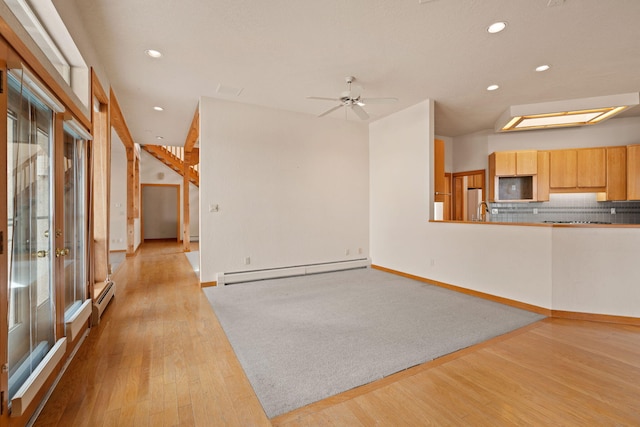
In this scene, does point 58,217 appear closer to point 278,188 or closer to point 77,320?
point 77,320

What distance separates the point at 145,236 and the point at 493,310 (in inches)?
461

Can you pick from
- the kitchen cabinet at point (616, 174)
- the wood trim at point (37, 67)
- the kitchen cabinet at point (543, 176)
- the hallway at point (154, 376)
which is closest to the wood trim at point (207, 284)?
the hallway at point (154, 376)

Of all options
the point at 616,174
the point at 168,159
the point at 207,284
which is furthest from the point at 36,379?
the point at 168,159

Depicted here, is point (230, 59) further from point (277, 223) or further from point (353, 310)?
point (353, 310)

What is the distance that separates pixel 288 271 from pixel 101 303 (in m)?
2.76

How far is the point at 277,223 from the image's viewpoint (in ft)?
17.5

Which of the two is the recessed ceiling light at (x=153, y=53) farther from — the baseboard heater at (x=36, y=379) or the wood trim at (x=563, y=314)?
the wood trim at (x=563, y=314)

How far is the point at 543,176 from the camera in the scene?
6066mm

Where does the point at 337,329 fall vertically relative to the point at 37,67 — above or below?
below

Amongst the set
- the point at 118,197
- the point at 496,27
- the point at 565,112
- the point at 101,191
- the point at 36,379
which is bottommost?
the point at 36,379

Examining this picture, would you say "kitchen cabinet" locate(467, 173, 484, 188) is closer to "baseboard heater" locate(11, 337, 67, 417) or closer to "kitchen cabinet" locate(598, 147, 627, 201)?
"kitchen cabinet" locate(598, 147, 627, 201)

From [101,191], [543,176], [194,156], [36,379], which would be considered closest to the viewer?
[36,379]

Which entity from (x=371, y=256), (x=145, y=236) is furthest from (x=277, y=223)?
(x=145, y=236)

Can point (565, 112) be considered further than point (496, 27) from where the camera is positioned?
Yes
